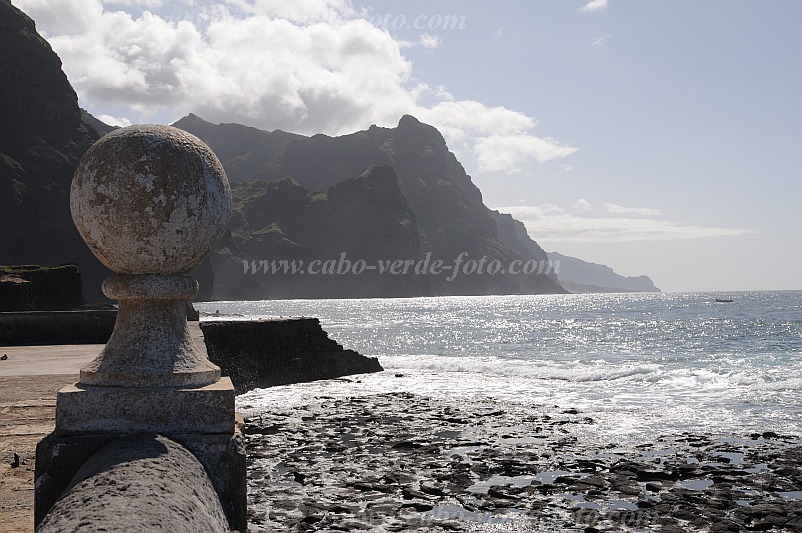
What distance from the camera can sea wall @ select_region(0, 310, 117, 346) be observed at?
1421cm

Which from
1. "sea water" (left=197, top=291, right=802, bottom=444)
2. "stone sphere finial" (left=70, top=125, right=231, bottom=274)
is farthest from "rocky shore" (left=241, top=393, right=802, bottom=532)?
"stone sphere finial" (left=70, top=125, right=231, bottom=274)

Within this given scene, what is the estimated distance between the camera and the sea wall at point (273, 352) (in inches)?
783

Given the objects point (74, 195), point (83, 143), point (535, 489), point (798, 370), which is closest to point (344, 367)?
point (535, 489)

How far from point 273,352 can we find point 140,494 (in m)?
21.0

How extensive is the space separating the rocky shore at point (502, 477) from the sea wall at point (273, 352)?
329 cm

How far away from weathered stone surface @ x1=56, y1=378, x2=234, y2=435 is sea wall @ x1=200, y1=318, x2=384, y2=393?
15.2m

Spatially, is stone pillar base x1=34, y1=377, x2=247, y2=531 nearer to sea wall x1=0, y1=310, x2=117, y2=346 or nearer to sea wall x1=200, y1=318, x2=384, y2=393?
sea wall x1=0, y1=310, x2=117, y2=346

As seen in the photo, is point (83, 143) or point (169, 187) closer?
point (169, 187)

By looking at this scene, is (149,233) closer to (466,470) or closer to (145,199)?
(145,199)

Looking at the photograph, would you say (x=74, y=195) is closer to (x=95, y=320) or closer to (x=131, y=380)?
(x=131, y=380)

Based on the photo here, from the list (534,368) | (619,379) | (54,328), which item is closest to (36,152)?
(534,368)

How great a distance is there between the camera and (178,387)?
2879 mm

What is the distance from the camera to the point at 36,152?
9256 cm

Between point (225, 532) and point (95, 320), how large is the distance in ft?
44.6
